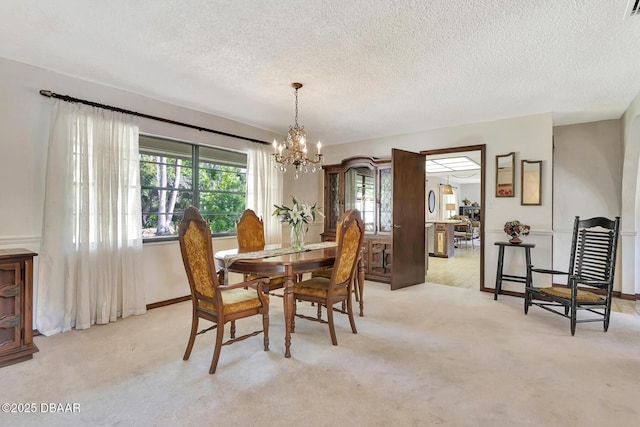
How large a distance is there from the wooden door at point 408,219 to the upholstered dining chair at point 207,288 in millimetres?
2719

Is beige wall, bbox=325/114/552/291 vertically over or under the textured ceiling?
under

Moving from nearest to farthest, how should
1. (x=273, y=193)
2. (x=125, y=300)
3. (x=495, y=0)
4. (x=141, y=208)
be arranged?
1. (x=495, y=0)
2. (x=125, y=300)
3. (x=141, y=208)
4. (x=273, y=193)

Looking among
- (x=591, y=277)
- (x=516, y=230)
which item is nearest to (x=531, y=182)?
(x=516, y=230)

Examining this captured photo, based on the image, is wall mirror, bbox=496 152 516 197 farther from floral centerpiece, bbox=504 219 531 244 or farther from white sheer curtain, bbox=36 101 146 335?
white sheer curtain, bbox=36 101 146 335

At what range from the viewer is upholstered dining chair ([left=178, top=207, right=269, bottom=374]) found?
88.2 inches

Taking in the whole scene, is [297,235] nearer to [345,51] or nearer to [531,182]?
[345,51]

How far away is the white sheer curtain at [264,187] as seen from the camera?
477 centimetres

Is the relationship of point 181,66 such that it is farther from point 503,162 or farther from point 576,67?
point 503,162

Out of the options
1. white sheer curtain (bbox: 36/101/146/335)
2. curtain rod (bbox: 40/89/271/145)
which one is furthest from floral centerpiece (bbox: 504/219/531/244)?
white sheer curtain (bbox: 36/101/146/335)

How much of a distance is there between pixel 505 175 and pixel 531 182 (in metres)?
0.33

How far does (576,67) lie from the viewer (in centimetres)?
284

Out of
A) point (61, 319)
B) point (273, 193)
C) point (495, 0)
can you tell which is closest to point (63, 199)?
point (61, 319)

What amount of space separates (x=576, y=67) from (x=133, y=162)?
453cm

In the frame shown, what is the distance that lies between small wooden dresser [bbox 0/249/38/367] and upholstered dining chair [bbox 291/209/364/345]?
83.7 inches
